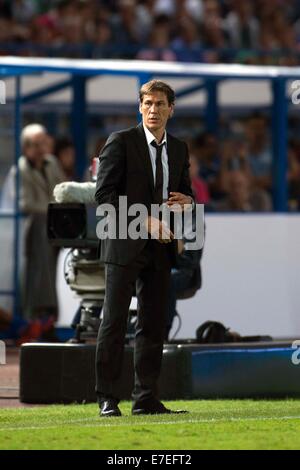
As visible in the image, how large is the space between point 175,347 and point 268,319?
209 inches

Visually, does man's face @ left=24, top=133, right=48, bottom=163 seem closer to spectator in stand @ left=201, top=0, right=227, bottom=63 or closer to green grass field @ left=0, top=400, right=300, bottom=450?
green grass field @ left=0, top=400, right=300, bottom=450

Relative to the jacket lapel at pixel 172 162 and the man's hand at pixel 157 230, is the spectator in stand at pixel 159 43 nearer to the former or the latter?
the jacket lapel at pixel 172 162

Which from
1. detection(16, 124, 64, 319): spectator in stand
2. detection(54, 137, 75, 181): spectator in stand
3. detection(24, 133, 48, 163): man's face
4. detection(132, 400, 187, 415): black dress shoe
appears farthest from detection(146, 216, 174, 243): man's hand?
detection(54, 137, 75, 181): spectator in stand

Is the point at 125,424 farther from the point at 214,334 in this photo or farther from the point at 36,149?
the point at 36,149

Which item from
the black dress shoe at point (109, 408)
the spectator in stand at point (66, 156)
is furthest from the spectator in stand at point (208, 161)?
the black dress shoe at point (109, 408)

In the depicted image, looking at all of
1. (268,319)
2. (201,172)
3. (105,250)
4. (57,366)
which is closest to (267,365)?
(57,366)

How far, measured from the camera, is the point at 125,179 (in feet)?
33.6

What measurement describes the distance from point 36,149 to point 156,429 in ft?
28.1

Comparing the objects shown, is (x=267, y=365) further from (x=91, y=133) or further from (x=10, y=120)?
(x=91, y=133)

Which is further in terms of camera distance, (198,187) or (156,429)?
Result: (198,187)

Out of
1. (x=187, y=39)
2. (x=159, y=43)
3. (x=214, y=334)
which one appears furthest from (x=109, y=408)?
(x=187, y=39)

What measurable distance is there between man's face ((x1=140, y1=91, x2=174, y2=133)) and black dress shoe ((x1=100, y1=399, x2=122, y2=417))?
6.00 ft

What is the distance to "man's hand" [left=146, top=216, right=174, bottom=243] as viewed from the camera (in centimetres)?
1001

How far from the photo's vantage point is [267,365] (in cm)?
1244
